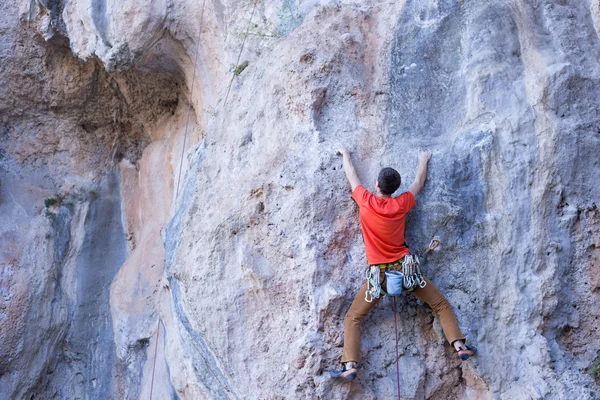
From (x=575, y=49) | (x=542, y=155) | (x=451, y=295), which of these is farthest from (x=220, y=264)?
(x=575, y=49)

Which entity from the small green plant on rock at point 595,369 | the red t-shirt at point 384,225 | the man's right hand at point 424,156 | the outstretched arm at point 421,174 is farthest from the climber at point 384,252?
the small green plant on rock at point 595,369

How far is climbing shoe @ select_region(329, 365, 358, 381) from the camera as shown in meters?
4.80

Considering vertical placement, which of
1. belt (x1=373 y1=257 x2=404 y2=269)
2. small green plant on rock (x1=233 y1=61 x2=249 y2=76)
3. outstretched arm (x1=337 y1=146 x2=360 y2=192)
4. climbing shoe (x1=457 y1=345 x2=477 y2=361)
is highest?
small green plant on rock (x1=233 y1=61 x2=249 y2=76)

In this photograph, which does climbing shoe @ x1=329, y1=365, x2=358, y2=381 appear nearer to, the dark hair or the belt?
the belt

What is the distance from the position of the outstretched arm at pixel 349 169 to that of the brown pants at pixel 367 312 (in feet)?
2.30

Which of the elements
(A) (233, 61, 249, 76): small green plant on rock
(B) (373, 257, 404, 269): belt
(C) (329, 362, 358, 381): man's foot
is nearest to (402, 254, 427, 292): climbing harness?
(B) (373, 257, 404, 269): belt

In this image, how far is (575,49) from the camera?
5379mm

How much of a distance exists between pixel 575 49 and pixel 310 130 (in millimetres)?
2147

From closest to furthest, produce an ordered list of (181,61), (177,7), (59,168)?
(177,7), (181,61), (59,168)

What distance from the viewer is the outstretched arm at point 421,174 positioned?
514 centimetres

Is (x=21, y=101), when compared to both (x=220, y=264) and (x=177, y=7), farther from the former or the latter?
(x=220, y=264)

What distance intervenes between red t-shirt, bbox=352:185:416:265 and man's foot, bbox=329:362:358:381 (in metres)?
0.73

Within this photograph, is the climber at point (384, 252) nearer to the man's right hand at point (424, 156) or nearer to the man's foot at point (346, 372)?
the man's foot at point (346, 372)

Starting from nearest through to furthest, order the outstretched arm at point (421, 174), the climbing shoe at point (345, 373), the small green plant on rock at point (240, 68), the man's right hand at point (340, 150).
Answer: the climbing shoe at point (345, 373), the outstretched arm at point (421, 174), the man's right hand at point (340, 150), the small green plant on rock at point (240, 68)
